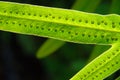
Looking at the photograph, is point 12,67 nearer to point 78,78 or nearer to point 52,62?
point 52,62

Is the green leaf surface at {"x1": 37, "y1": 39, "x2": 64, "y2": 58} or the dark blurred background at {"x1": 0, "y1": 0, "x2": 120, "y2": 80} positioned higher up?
the green leaf surface at {"x1": 37, "y1": 39, "x2": 64, "y2": 58}

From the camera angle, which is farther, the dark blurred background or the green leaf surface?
the dark blurred background

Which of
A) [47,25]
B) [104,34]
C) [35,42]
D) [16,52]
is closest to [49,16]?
[47,25]

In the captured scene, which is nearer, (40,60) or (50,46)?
(50,46)

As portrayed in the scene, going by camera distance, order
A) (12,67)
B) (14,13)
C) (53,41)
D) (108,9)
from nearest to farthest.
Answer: (14,13) < (53,41) < (108,9) < (12,67)

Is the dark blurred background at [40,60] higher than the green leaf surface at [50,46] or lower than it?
lower

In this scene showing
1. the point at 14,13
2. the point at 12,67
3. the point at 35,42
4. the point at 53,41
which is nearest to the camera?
the point at 14,13

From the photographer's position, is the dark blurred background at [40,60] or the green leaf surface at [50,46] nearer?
the green leaf surface at [50,46]

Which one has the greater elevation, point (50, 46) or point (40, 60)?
point (50, 46)
